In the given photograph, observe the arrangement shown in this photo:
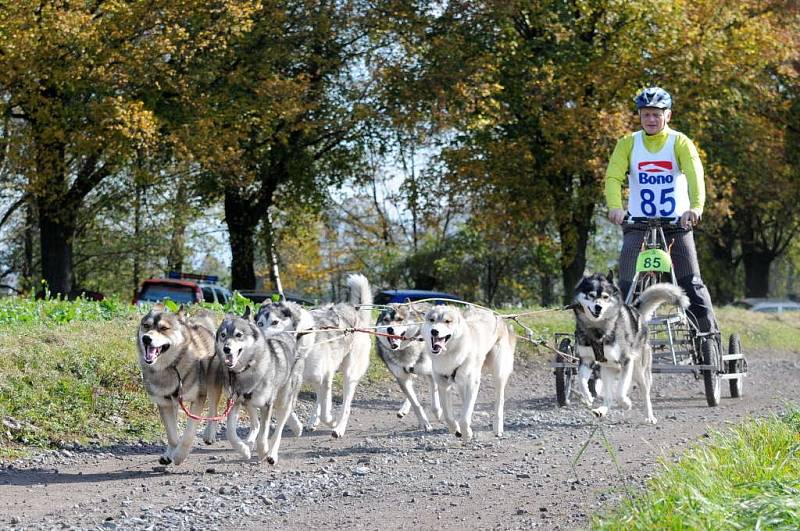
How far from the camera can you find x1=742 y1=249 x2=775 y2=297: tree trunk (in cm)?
4012

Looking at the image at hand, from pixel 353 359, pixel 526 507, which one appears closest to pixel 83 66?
pixel 353 359

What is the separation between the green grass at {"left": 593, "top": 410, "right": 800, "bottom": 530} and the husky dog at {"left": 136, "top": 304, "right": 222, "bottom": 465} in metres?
3.27

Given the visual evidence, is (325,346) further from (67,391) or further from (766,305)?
(766,305)

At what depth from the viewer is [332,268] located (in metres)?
43.5

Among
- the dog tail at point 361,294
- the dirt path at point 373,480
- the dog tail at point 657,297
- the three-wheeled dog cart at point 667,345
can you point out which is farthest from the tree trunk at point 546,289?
the dog tail at point 657,297

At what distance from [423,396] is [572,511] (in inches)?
265

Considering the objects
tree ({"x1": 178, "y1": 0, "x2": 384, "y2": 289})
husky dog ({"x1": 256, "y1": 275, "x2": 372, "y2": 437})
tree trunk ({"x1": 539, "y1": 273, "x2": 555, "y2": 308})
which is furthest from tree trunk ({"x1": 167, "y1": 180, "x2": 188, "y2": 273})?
husky dog ({"x1": 256, "y1": 275, "x2": 372, "y2": 437})

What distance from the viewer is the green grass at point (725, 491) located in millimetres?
4699

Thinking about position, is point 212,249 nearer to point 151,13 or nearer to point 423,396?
point 151,13

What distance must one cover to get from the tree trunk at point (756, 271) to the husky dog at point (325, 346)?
32.5 m

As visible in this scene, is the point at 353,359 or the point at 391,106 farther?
the point at 391,106

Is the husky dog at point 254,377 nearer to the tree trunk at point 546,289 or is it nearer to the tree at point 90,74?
the tree at point 90,74

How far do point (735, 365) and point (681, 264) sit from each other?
1998 mm

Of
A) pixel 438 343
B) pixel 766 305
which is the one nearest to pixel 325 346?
pixel 438 343
